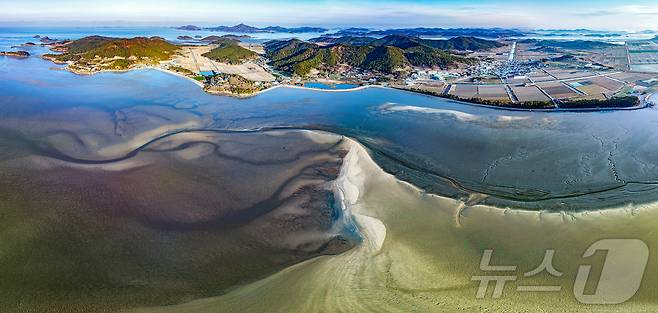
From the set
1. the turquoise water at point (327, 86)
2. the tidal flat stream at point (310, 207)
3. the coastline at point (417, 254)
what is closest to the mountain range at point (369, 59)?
the turquoise water at point (327, 86)

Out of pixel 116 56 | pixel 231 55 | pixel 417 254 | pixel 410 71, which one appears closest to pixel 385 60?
pixel 410 71

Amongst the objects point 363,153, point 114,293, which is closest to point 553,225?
point 363,153

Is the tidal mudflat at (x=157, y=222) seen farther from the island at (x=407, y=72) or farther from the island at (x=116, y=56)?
the island at (x=116, y=56)

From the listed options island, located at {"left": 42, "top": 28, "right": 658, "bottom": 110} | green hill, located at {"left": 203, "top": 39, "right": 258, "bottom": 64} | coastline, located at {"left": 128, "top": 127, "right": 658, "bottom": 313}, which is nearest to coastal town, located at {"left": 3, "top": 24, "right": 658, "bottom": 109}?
green hill, located at {"left": 203, "top": 39, "right": 258, "bottom": 64}

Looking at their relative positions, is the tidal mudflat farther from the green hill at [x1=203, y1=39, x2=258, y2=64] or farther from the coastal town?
the green hill at [x1=203, y1=39, x2=258, y2=64]

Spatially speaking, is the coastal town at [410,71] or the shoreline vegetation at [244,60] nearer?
the coastal town at [410,71]

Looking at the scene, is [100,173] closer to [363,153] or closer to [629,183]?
[363,153]

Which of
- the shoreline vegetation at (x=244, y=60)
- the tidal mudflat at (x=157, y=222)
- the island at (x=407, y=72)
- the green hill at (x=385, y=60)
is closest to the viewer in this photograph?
the tidal mudflat at (x=157, y=222)
